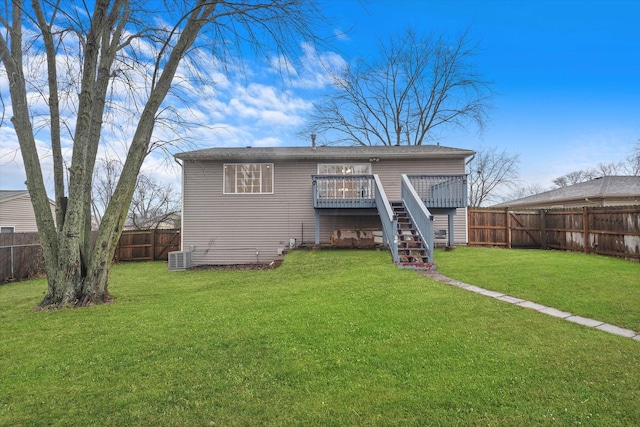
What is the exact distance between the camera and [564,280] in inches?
241

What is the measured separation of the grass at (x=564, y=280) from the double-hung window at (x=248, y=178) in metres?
6.90

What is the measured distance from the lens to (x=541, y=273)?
268 inches

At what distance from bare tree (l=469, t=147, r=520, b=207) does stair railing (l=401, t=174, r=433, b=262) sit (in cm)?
1960

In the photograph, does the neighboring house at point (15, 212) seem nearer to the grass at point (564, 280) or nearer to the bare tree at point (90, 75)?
the bare tree at point (90, 75)

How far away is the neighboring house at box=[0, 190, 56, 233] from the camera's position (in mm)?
16594

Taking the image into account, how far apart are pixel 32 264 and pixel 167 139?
8600mm

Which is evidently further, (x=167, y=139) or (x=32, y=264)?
(x=32, y=264)

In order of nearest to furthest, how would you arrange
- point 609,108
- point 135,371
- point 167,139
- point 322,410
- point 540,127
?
point 322,410, point 135,371, point 167,139, point 609,108, point 540,127

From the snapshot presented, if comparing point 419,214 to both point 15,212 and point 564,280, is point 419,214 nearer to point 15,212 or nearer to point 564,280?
point 564,280

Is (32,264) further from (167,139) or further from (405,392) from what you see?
(405,392)

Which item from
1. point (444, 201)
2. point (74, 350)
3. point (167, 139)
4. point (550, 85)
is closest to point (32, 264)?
point (167, 139)

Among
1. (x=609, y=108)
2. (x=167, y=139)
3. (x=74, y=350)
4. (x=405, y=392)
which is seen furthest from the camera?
(x=609, y=108)

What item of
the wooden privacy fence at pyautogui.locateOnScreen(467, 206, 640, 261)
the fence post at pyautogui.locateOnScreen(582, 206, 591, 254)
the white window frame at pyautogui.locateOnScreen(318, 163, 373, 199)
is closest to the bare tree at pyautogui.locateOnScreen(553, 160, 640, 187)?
the wooden privacy fence at pyautogui.locateOnScreen(467, 206, 640, 261)

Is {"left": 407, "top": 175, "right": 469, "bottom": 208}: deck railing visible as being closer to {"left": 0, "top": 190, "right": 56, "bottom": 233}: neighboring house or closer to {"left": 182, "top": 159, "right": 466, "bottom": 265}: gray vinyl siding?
{"left": 182, "top": 159, "right": 466, "bottom": 265}: gray vinyl siding
